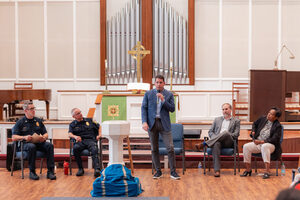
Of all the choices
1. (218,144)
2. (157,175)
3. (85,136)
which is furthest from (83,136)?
(218,144)

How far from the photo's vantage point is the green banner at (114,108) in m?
6.66

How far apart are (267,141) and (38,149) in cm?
303

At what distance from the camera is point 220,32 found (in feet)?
33.5

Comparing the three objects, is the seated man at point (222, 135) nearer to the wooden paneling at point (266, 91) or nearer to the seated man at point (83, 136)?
the seated man at point (83, 136)

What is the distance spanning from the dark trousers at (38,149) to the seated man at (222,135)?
207 centimetres

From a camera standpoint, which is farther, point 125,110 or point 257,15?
point 257,15

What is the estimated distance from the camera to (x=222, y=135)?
5332 mm

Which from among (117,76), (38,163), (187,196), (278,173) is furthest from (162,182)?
(117,76)

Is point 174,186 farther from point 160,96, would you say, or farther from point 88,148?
point 88,148

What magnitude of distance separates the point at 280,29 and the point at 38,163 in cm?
696

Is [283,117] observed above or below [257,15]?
below

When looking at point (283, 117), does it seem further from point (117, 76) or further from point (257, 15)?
point (117, 76)

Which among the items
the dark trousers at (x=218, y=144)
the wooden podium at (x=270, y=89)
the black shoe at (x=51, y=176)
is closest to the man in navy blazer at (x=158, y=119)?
the dark trousers at (x=218, y=144)

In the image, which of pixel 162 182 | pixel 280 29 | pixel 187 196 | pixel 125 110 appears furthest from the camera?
pixel 280 29
